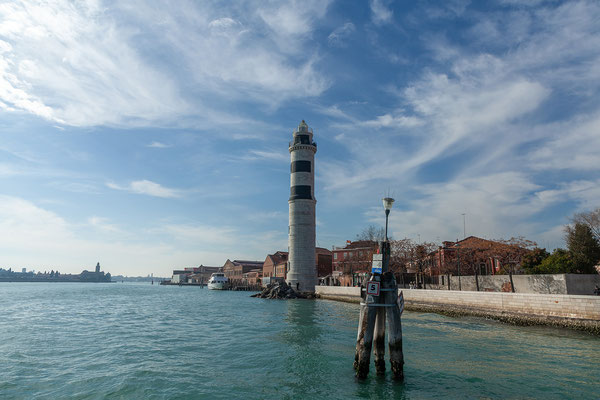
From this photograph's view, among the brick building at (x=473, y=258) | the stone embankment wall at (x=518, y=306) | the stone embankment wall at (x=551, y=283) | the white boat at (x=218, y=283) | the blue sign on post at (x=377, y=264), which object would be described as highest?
the brick building at (x=473, y=258)

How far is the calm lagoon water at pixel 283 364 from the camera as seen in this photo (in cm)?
980

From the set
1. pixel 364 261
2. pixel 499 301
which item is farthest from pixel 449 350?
pixel 364 261

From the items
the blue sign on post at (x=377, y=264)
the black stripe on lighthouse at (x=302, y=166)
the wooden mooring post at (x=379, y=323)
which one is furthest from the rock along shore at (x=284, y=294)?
the blue sign on post at (x=377, y=264)

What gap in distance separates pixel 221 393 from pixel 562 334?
59.9 feet

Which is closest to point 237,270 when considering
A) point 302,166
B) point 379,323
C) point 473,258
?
point 302,166

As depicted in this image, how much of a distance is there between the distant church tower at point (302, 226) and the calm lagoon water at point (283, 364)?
126 feet

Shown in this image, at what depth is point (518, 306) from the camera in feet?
Answer: 77.4

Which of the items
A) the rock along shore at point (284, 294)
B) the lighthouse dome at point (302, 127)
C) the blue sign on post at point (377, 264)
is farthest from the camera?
the lighthouse dome at point (302, 127)

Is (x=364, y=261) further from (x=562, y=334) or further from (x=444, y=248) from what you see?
(x=562, y=334)

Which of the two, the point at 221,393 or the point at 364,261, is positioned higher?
the point at 364,261

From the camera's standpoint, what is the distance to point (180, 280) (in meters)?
163

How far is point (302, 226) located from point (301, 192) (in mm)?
5845

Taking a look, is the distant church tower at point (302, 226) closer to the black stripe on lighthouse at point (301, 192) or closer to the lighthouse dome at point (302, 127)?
the black stripe on lighthouse at point (301, 192)

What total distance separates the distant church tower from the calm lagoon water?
126 feet
